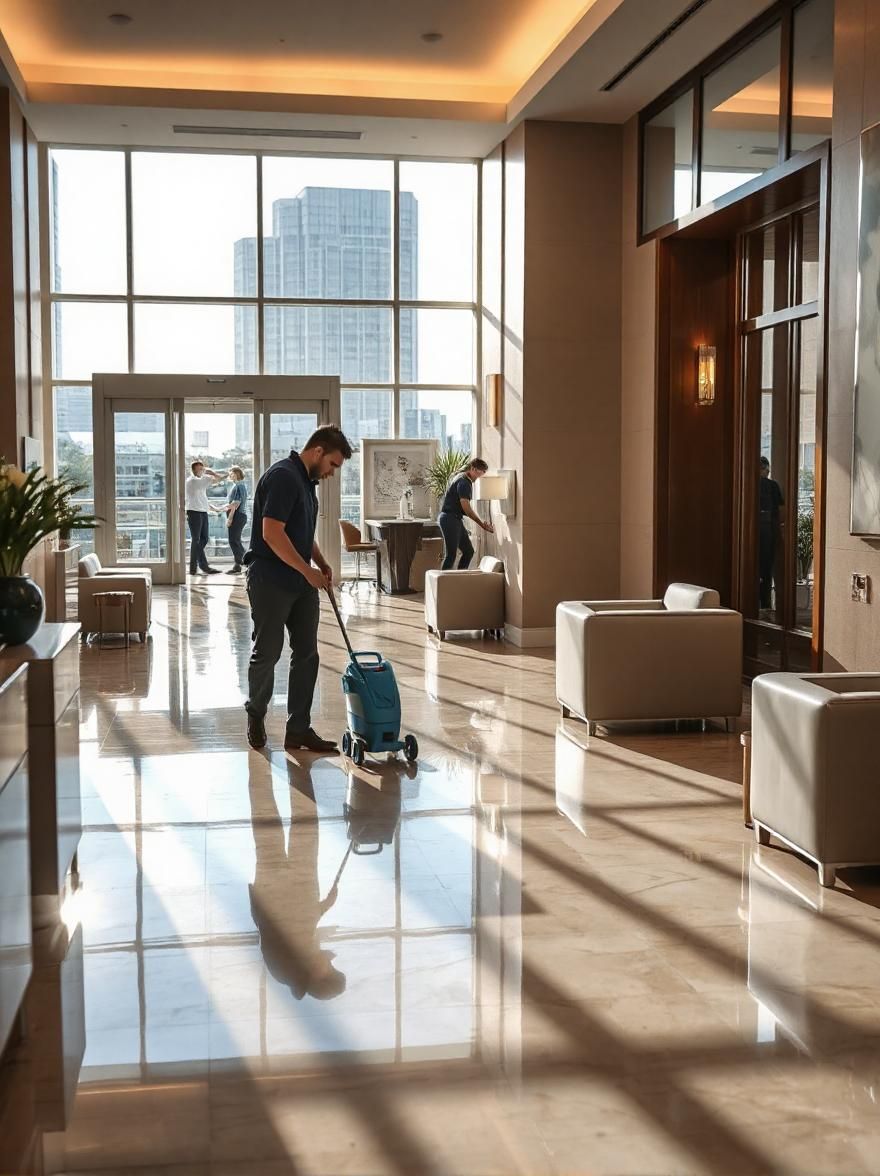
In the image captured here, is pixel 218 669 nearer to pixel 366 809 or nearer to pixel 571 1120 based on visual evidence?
pixel 366 809

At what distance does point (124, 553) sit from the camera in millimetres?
16234

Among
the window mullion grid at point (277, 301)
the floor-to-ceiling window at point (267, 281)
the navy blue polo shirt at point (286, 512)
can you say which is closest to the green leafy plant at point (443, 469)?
the floor-to-ceiling window at point (267, 281)

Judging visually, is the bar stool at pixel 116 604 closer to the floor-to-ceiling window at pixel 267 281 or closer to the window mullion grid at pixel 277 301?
the floor-to-ceiling window at pixel 267 281

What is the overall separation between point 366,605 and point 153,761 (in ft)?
25.5

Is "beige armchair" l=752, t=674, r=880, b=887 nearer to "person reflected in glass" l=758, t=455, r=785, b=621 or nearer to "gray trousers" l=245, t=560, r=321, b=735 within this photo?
"gray trousers" l=245, t=560, r=321, b=735

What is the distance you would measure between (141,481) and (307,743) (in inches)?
408

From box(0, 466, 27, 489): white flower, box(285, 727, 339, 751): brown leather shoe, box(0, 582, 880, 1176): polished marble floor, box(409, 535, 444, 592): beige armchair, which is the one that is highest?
box(0, 466, 27, 489): white flower

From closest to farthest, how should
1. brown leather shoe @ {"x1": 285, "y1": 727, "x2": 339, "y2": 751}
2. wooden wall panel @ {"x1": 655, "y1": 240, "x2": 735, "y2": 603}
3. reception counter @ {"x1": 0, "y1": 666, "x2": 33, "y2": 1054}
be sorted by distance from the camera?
1. reception counter @ {"x1": 0, "y1": 666, "x2": 33, "y2": 1054}
2. brown leather shoe @ {"x1": 285, "y1": 727, "x2": 339, "y2": 751}
3. wooden wall panel @ {"x1": 655, "y1": 240, "x2": 735, "y2": 603}

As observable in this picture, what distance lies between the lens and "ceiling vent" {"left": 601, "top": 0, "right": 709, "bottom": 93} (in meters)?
8.35

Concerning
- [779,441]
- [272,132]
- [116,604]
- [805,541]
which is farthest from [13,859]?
[272,132]

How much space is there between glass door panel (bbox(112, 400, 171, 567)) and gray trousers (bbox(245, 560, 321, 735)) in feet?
32.8

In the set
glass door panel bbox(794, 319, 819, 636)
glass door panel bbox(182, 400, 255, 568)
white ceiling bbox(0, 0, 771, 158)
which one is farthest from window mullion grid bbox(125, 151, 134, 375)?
glass door panel bbox(794, 319, 819, 636)

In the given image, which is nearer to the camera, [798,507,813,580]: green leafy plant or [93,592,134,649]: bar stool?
[798,507,813,580]: green leafy plant

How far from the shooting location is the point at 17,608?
4078 millimetres
